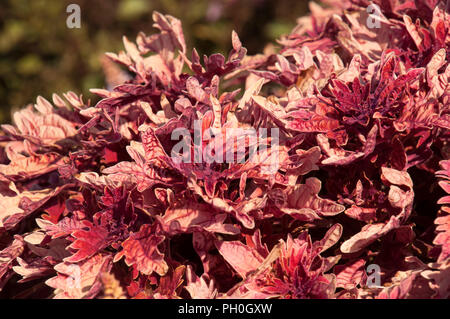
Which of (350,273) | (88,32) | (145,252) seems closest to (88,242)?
(145,252)

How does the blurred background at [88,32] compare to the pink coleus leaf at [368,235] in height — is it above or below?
above

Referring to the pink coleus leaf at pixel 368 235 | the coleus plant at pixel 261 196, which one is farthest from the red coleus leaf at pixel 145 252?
the pink coleus leaf at pixel 368 235

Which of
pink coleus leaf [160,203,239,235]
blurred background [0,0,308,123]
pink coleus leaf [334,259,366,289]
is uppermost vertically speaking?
blurred background [0,0,308,123]

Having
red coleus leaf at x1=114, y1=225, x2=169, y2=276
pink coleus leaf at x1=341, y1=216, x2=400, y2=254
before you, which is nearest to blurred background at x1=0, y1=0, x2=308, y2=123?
red coleus leaf at x1=114, y1=225, x2=169, y2=276

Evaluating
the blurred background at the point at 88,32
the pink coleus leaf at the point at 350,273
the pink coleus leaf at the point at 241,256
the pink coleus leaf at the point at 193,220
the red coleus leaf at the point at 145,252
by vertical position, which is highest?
the blurred background at the point at 88,32

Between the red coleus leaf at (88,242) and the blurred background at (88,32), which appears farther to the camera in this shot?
the blurred background at (88,32)

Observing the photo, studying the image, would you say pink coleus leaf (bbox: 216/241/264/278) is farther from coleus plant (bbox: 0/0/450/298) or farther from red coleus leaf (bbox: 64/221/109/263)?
red coleus leaf (bbox: 64/221/109/263)

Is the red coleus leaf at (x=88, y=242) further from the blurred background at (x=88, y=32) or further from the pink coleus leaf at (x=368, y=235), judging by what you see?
the blurred background at (x=88, y=32)
